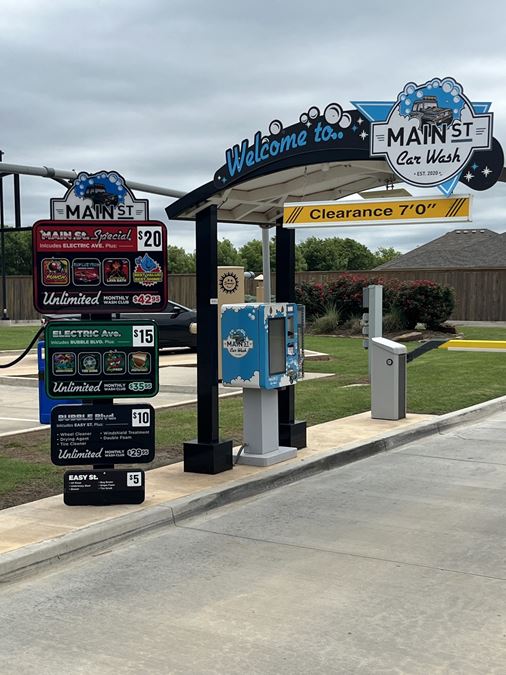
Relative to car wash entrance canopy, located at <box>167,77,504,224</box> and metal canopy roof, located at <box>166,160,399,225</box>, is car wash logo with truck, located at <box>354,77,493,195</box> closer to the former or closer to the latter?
car wash entrance canopy, located at <box>167,77,504,224</box>

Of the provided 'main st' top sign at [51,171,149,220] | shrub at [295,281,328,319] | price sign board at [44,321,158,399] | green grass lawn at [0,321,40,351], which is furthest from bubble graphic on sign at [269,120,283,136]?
shrub at [295,281,328,319]

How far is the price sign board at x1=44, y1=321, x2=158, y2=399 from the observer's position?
23.5ft

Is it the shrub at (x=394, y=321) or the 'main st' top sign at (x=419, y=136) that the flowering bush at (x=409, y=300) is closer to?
the shrub at (x=394, y=321)

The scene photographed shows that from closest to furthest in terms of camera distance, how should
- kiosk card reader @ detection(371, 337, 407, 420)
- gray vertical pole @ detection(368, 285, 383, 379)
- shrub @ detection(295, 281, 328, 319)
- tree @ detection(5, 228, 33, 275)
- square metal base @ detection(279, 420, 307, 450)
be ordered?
square metal base @ detection(279, 420, 307, 450)
kiosk card reader @ detection(371, 337, 407, 420)
gray vertical pole @ detection(368, 285, 383, 379)
shrub @ detection(295, 281, 328, 319)
tree @ detection(5, 228, 33, 275)

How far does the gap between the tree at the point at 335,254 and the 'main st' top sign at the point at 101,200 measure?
70.6 metres

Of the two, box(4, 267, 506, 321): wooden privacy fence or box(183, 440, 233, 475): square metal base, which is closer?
box(183, 440, 233, 475): square metal base

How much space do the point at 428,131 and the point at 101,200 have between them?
421cm

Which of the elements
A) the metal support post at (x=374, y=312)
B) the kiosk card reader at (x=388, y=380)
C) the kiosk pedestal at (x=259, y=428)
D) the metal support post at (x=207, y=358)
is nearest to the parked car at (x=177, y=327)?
the metal support post at (x=374, y=312)

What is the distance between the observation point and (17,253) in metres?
75.2

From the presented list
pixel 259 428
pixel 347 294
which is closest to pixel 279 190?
pixel 259 428

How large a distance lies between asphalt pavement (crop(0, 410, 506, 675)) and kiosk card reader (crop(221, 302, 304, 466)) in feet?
2.89

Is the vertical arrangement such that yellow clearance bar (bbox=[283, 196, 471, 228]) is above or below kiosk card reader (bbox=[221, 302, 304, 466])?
above

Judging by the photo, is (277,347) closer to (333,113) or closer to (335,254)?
(333,113)

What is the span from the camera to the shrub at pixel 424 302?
93.0ft
